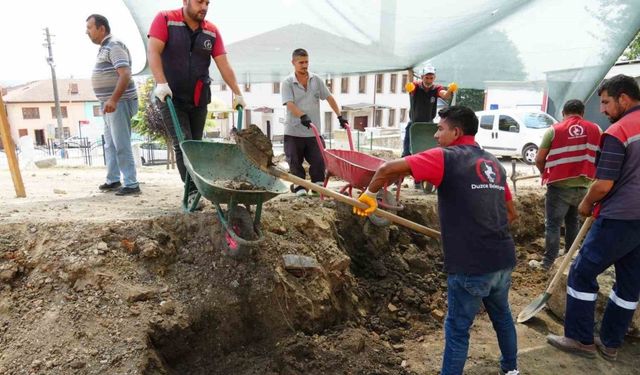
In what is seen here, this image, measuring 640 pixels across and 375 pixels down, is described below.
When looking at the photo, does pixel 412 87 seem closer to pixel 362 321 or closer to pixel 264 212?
pixel 264 212

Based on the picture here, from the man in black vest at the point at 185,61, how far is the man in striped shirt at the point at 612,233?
2.65m

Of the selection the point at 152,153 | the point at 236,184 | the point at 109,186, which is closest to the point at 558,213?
the point at 236,184

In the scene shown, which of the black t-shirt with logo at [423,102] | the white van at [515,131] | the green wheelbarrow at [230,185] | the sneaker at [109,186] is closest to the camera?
the green wheelbarrow at [230,185]

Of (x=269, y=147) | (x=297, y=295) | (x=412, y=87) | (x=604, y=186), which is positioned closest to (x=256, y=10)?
(x=412, y=87)

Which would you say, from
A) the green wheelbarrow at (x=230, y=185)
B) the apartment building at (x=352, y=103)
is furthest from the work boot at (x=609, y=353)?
the apartment building at (x=352, y=103)

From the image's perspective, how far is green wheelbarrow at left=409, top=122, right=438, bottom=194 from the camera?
5.68 metres

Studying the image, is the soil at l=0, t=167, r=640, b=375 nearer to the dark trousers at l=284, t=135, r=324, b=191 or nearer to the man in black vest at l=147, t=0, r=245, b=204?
the man in black vest at l=147, t=0, r=245, b=204

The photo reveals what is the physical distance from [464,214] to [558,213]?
2477 millimetres

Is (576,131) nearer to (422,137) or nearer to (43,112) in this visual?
(422,137)

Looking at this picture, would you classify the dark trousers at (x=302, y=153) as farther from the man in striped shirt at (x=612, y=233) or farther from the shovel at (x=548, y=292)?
the man in striped shirt at (x=612, y=233)

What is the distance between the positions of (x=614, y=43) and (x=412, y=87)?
8.03ft

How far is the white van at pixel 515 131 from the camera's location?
13.1m

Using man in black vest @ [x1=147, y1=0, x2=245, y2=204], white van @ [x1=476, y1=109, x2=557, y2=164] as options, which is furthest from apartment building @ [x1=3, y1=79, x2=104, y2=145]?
man in black vest @ [x1=147, y1=0, x2=245, y2=204]

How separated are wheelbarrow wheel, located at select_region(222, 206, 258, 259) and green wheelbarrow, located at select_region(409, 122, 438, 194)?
10.1 ft
